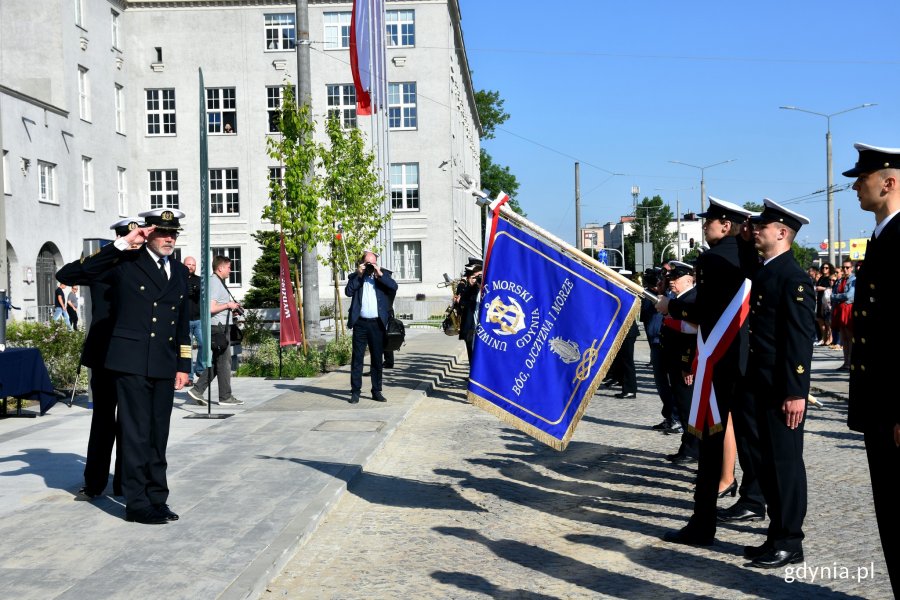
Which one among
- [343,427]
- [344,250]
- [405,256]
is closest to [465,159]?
[405,256]

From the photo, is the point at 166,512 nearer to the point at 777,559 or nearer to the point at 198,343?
the point at 777,559

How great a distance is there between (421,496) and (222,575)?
9.26 feet

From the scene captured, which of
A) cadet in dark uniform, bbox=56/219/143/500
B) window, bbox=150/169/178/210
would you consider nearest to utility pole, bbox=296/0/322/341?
cadet in dark uniform, bbox=56/219/143/500

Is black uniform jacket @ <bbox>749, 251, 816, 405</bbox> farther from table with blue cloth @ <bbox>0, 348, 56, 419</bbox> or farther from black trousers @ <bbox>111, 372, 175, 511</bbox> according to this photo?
table with blue cloth @ <bbox>0, 348, 56, 419</bbox>

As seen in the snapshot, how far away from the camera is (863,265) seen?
15.3ft

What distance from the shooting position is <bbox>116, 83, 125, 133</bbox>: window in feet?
146

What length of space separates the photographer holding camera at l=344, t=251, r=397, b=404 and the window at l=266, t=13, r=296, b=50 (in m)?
37.9

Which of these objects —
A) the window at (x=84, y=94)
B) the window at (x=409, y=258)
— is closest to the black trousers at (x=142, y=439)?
the window at (x=84, y=94)

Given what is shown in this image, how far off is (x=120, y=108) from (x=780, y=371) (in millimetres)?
43722

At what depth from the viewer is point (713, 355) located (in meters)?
6.61

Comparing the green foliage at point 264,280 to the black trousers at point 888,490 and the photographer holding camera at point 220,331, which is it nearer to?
the photographer holding camera at point 220,331

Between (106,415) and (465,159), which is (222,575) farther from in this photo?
(465,159)

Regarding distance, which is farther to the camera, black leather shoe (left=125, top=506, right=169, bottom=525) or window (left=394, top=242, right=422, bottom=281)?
window (left=394, top=242, right=422, bottom=281)

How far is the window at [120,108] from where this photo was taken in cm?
4438
